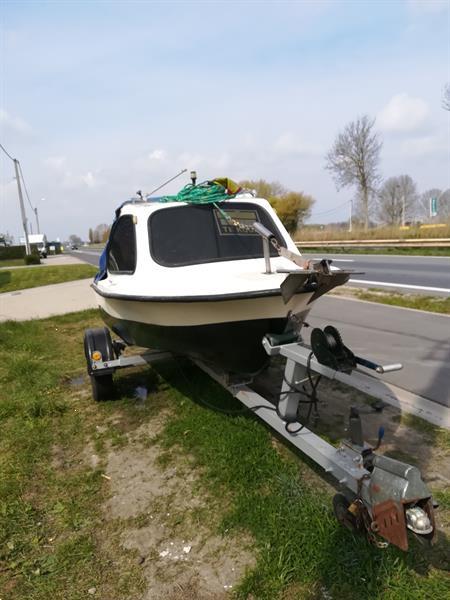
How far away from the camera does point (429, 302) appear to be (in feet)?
28.0

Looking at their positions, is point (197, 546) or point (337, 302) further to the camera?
point (337, 302)

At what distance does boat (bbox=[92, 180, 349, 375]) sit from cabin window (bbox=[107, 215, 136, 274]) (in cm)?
1

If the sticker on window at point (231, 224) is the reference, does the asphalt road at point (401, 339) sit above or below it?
below

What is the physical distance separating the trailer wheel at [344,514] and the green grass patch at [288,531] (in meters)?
0.22

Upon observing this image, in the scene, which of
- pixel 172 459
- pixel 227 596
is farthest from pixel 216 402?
pixel 227 596

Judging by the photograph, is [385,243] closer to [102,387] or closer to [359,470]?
[102,387]

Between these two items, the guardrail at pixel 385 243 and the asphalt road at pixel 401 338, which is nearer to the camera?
the asphalt road at pixel 401 338

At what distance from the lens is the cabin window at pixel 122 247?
14.5 ft

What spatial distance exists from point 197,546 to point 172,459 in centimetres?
102

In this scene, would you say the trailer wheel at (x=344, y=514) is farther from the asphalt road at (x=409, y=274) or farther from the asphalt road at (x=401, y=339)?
the asphalt road at (x=409, y=274)

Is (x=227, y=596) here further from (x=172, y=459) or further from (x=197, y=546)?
(x=172, y=459)

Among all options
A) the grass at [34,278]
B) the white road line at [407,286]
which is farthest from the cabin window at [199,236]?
the grass at [34,278]

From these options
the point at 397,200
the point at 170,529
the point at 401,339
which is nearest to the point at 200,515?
the point at 170,529

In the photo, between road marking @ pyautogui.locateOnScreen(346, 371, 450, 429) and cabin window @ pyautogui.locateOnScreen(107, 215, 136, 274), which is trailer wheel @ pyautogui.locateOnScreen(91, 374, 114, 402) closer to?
cabin window @ pyautogui.locateOnScreen(107, 215, 136, 274)
